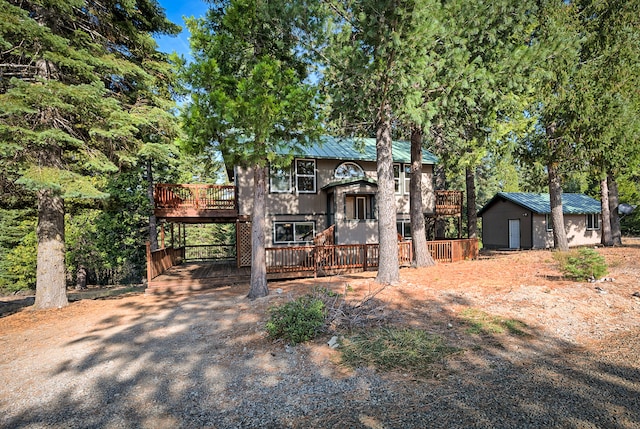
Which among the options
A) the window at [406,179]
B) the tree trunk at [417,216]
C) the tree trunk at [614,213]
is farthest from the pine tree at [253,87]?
the tree trunk at [614,213]

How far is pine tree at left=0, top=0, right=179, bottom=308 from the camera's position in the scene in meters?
7.20

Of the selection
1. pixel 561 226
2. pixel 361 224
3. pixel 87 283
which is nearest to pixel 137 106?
pixel 361 224

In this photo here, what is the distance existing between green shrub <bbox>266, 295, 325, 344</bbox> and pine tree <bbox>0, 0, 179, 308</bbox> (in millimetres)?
5808

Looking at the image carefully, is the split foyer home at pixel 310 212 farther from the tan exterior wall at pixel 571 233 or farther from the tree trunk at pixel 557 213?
the tan exterior wall at pixel 571 233

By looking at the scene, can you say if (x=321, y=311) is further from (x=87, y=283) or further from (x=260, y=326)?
(x=87, y=283)

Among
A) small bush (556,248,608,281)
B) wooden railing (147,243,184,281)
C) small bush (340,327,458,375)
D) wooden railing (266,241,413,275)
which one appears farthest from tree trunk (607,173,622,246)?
wooden railing (147,243,184,281)

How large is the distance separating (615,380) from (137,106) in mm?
12743

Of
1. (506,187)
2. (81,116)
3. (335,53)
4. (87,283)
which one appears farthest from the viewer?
(506,187)

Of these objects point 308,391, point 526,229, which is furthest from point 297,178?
point 526,229

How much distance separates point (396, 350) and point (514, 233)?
22761 mm

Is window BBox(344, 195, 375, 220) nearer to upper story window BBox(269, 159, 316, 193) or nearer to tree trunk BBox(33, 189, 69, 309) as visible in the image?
upper story window BBox(269, 159, 316, 193)

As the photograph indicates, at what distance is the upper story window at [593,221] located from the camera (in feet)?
78.2

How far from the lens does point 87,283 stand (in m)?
20.0

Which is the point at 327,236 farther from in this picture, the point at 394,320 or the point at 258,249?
the point at 394,320
